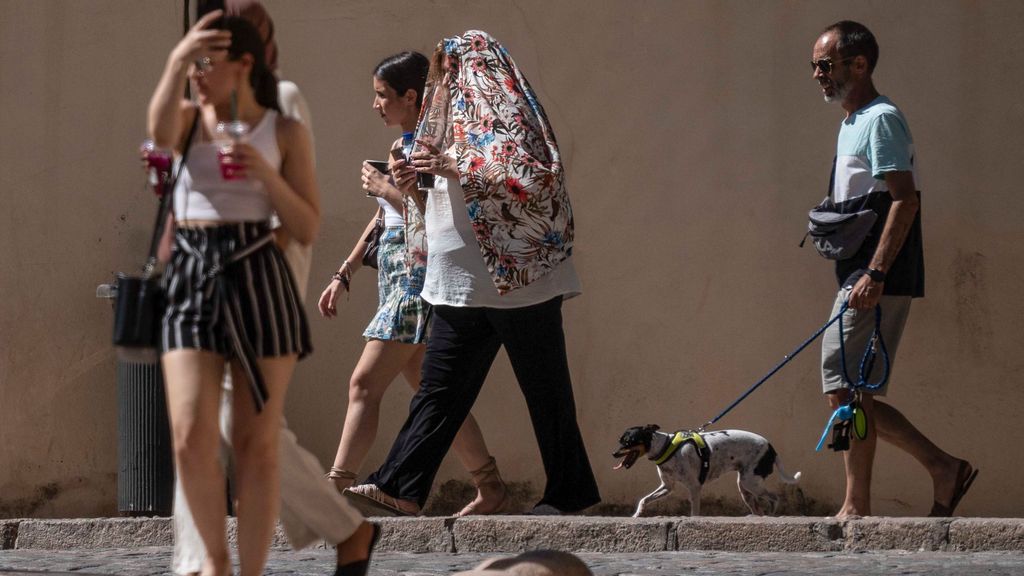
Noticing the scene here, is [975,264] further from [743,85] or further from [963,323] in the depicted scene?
[743,85]

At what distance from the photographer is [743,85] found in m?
8.38

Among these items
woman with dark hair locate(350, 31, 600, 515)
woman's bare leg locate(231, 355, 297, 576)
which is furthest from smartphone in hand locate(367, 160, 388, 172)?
woman's bare leg locate(231, 355, 297, 576)

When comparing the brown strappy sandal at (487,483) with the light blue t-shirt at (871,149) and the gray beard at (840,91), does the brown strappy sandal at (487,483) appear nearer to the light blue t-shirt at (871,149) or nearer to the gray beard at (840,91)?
the light blue t-shirt at (871,149)

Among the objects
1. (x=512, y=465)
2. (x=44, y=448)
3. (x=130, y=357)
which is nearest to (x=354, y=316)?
(x=512, y=465)

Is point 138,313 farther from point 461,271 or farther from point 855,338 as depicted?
point 855,338

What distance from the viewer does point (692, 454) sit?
749 centimetres

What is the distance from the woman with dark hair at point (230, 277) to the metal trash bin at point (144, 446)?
361cm

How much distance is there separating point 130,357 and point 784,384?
4.65 m

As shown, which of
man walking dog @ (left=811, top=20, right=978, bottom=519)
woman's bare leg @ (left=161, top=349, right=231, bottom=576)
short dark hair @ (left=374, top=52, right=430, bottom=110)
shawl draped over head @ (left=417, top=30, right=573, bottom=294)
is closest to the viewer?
woman's bare leg @ (left=161, top=349, right=231, bottom=576)

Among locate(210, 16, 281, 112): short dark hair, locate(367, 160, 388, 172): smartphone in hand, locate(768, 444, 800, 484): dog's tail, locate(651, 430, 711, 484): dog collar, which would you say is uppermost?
locate(210, 16, 281, 112): short dark hair

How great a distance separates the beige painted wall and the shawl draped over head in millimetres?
1856

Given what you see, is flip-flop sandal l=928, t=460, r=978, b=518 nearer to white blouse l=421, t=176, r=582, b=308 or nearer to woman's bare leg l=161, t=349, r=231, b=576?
white blouse l=421, t=176, r=582, b=308

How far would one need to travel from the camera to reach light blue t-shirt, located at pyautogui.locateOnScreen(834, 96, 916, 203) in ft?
22.4

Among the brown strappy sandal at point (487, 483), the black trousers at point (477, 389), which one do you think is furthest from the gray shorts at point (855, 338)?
the brown strappy sandal at point (487, 483)
